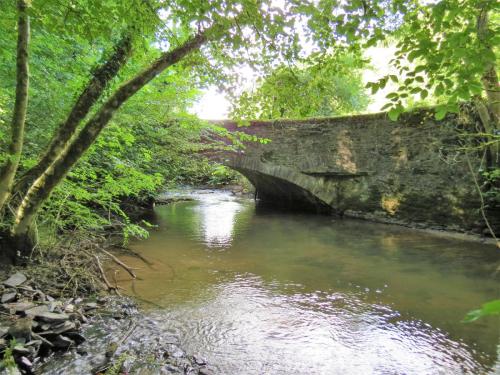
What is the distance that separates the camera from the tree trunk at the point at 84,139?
11.1 ft

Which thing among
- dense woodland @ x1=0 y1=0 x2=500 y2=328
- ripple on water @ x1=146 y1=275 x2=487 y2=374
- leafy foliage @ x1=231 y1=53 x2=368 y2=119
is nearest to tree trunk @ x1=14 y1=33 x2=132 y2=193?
dense woodland @ x1=0 y1=0 x2=500 y2=328

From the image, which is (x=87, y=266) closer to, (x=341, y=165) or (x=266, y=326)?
(x=266, y=326)

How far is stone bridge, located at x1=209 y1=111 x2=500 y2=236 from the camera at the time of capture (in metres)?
7.42

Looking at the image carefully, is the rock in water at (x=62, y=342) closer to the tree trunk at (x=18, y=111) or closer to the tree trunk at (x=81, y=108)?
the tree trunk at (x=18, y=111)

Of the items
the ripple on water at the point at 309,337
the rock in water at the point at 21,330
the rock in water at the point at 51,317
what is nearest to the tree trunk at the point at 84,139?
the rock in water at the point at 51,317

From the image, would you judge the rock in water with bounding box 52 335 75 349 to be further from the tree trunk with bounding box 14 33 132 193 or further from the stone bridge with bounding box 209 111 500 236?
the stone bridge with bounding box 209 111 500 236

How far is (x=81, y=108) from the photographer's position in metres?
3.56

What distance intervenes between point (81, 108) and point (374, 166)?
270 inches

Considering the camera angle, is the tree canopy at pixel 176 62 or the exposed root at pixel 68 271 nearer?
the tree canopy at pixel 176 62

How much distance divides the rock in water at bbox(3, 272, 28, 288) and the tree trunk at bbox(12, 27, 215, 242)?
1.60 feet

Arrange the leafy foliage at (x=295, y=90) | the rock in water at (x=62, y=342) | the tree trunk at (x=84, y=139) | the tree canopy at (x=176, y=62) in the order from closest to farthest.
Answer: the tree canopy at (x=176, y=62) → the rock in water at (x=62, y=342) → the leafy foliage at (x=295, y=90) → the tree trunk at (x=84, y=139)

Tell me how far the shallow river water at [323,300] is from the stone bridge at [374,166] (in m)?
1.02

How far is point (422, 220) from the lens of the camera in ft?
26.0

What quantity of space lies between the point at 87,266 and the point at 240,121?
2369mm
